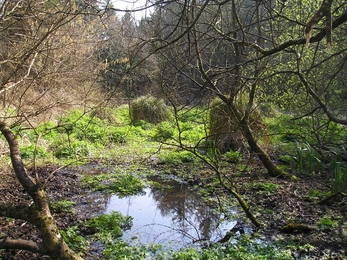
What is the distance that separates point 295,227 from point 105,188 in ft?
12.3

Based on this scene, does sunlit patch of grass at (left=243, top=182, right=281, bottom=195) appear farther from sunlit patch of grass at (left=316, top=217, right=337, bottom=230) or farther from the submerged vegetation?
sunlit patch of grass at (left=316, top=217, right=337, bottom=230)

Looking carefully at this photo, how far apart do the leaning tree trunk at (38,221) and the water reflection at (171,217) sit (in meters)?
1.46

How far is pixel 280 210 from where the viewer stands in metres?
5.69

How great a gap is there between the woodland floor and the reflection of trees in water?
2.21 feet

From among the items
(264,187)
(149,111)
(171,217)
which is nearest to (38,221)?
(171,217)

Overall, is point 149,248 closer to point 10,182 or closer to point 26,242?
point 26,242

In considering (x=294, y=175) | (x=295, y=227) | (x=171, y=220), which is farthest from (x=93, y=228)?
(x=294, y=175)

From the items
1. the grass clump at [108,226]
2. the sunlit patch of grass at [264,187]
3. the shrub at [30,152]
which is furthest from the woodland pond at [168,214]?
the shrub at [30,152]

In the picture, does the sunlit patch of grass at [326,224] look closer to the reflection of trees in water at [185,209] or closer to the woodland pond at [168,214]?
the woodland pond at [168,214]

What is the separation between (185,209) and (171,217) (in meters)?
0.42

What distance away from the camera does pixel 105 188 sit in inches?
286

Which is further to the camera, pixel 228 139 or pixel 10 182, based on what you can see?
pixel 228 139

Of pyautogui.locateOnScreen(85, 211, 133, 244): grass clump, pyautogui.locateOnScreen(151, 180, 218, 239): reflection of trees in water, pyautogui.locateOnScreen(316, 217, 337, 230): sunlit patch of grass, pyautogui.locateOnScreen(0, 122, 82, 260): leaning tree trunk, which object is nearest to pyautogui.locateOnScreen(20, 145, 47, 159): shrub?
pyautogui.locateOnScreen(151, 180, 218, 239): reflection of trees in water

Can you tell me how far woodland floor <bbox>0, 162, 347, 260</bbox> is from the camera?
14.2 ft
